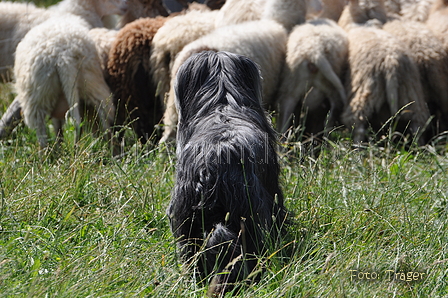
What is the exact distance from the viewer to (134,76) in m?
5.04

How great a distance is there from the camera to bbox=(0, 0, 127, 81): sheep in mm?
6020

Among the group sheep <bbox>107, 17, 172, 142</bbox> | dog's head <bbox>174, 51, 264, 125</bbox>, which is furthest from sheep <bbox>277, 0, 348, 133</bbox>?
Result: dog's head <bbox>174, 51, 264, 125</bbox>

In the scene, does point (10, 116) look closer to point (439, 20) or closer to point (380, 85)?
point (380, 85)

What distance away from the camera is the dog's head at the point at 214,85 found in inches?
108

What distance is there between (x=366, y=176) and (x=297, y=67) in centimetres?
175

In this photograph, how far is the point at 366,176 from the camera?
3.61 meters

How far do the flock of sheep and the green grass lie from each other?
0.74m

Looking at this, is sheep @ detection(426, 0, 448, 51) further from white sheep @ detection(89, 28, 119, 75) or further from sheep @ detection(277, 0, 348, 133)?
white sheep @ detection(89, 28, 119, 75)

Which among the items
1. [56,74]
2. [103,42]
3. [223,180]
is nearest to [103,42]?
[103,42]

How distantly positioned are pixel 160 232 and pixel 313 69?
8.51 feet

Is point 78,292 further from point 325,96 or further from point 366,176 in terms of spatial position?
point 325,96

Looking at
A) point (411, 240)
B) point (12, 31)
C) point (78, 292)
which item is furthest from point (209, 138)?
point (12, 31)

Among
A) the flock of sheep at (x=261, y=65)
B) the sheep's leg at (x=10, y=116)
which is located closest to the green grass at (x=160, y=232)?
the flock of sheep at (x=261, y=65)

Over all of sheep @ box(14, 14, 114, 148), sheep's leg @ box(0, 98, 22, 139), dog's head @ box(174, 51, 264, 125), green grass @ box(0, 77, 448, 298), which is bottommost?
sheep's leg @ box(0, 98, 22, 139)
